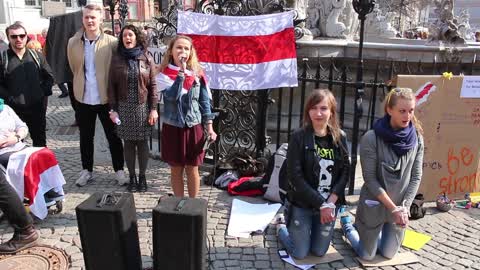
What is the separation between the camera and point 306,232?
3.30m

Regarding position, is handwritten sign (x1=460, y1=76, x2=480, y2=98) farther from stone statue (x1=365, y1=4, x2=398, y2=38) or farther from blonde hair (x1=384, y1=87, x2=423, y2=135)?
stone statue (x1=365, y1=4, x2=398, y2=38)

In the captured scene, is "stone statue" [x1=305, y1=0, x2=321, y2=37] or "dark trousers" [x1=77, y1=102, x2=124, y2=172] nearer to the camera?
"dark trousers" [x1=77, y1=102, x2=124, y2=172]

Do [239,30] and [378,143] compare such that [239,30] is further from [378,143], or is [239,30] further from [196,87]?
[378,143]

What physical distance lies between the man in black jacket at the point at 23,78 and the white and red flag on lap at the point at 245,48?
5.38ft

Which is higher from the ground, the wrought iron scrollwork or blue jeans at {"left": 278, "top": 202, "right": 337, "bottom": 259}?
the wrought iron scrollwork

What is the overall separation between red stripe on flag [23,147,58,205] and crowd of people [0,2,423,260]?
26 centimetres

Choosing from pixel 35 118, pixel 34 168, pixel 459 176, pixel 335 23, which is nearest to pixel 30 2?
pixel 335 23

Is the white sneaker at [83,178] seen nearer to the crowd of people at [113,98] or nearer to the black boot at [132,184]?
the crowd of people at [113,98]

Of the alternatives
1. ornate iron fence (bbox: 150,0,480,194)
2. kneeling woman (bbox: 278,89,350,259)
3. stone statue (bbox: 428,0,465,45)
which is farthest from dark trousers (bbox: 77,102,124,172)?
stone statue (bbox: 428,0,465,45)

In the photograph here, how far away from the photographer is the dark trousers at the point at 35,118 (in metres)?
4.71

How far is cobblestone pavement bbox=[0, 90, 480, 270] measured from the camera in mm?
3361

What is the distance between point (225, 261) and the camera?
3.37 meters

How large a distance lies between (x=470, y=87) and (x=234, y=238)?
2.76m

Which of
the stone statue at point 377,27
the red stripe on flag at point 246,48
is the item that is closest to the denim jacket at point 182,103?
the red stripe on flag at point 246,48
